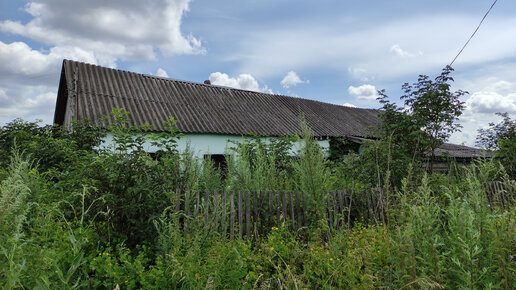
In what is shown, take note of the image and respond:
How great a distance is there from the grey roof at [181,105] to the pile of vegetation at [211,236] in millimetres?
5736

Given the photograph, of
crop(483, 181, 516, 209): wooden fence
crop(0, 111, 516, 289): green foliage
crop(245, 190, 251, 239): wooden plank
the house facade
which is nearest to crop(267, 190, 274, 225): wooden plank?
→ crop(0, 111, 516, 289): green foliage

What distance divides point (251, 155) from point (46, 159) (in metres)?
4.89

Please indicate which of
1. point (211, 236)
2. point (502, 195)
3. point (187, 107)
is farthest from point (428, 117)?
point (187, 107)

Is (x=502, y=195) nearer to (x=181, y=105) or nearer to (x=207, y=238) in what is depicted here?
(x=207, y=238)

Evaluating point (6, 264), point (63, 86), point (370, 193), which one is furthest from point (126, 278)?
point (63, 86)

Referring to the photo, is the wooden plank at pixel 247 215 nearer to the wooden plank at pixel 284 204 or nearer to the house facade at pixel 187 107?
the wooden plank at pixel 284 204

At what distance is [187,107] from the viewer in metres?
12.9

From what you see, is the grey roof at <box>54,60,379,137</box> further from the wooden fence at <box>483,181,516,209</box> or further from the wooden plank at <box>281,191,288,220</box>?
the wooden plank at <box>281,191,288,220</box>

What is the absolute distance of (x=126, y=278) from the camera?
2639 mm

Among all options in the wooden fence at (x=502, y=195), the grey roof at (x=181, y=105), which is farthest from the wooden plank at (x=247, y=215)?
the grey roof at (x=181, y=105)

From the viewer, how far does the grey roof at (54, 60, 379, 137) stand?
10.8 m

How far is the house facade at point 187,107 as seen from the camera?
1076 cm

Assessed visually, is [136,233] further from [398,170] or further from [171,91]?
[171,91]

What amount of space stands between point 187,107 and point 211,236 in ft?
33.4
